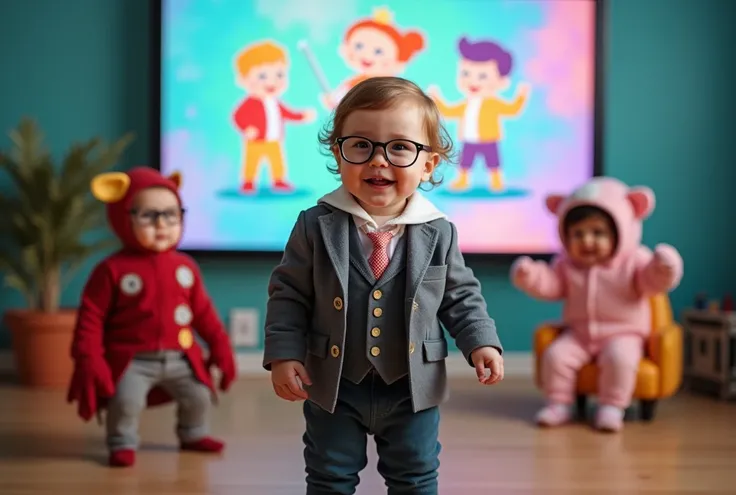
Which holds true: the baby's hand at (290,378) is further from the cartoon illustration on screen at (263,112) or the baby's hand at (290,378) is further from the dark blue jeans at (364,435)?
the cartoon illustration on screen at (263,112)

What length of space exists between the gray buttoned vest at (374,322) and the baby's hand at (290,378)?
7 centimetres

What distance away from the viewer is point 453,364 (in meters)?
3.63

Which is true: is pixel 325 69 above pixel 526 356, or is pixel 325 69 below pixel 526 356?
above

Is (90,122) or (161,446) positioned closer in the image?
(161,446)

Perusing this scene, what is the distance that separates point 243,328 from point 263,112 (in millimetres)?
893

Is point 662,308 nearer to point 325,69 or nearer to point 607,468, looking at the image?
point 607,468

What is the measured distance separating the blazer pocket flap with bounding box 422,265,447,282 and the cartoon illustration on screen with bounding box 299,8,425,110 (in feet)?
7.21

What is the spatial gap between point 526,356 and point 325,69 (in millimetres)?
1451

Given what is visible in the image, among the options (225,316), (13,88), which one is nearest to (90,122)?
(13,88)

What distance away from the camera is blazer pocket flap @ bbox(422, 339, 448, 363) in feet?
4.76

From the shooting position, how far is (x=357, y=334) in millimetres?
1424

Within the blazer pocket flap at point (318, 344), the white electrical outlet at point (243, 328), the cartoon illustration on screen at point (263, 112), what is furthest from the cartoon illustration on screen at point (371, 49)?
the blazer pocket flap at point (318, 344)

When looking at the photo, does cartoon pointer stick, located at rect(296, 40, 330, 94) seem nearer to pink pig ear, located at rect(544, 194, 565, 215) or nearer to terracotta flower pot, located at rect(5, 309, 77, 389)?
pink pig ear, located at rect(544, 194, 565, 215)

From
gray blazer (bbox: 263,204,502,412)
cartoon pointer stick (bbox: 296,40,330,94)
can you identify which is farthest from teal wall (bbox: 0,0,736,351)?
gray blazer (bbox: 263,204,502,412)
